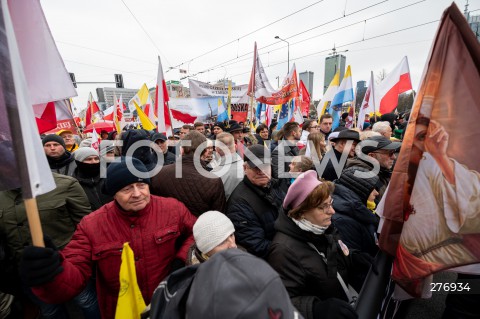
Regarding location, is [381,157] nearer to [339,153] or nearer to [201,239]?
[339,153]

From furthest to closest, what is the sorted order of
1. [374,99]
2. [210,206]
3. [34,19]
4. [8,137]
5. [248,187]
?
[374,99]
[210,206]
[248,187]
[34,19]
[8,137]

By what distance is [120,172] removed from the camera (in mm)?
1748

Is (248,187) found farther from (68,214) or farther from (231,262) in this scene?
(68,214)

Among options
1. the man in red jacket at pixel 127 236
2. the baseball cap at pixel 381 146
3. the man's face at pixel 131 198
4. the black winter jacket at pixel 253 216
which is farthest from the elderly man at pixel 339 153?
the man's face at pixel 131 198

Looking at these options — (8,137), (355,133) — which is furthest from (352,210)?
(8,137)

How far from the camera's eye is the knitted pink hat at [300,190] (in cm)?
166

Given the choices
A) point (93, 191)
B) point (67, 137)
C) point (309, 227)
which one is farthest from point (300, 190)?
point (67, 137)

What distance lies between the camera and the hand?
1.23 m

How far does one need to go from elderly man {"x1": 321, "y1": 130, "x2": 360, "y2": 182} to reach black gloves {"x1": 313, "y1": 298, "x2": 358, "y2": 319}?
6.83 feet

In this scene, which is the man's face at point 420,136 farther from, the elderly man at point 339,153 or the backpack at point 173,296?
the elderly man at point 339,153

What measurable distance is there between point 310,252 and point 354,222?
0.72 m

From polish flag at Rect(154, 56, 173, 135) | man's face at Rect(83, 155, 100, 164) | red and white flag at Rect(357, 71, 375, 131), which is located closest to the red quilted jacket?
man's face at Rect(83, 155, 100, 164)

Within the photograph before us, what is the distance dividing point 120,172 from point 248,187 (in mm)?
1068

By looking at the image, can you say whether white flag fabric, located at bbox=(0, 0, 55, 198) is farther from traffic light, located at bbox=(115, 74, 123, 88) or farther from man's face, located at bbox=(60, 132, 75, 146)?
traffic light, located at bbox=(115, 74, 123, 88)
